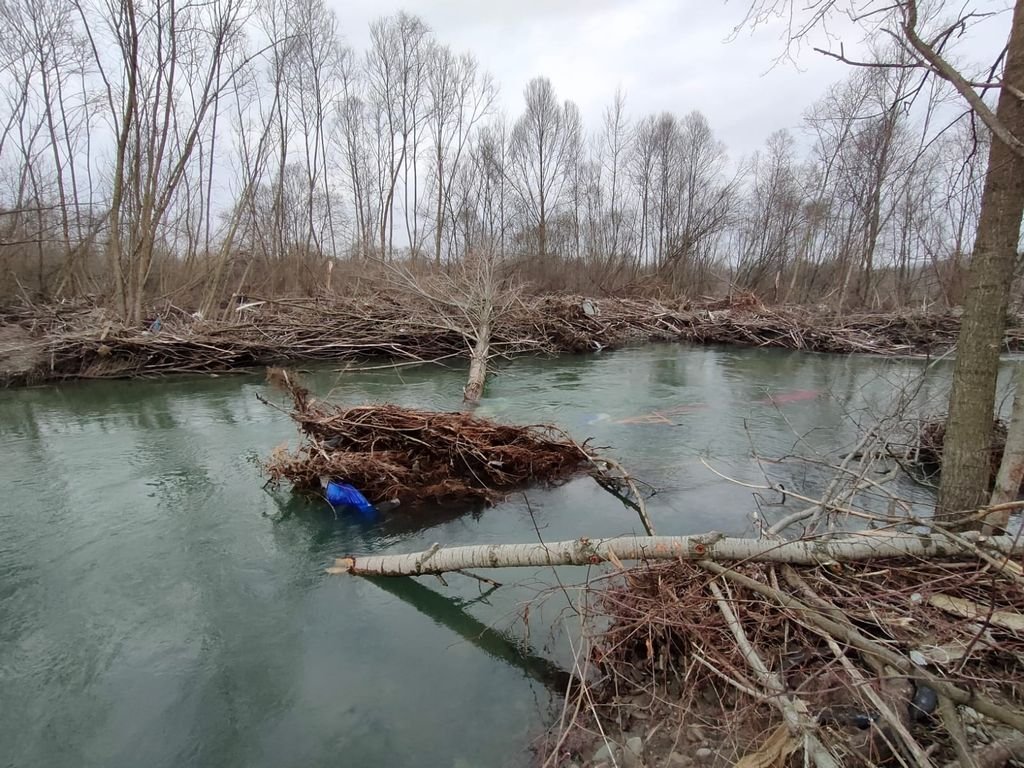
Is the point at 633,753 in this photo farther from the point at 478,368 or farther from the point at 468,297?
the point at 468,297

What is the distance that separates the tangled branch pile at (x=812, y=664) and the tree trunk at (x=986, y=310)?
2.07ft

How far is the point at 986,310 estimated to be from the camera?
3.24 m

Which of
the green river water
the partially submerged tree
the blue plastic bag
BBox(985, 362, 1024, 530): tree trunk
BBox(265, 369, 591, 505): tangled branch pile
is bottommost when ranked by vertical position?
the green river water

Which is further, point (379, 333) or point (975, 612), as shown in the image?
point (379, 333)

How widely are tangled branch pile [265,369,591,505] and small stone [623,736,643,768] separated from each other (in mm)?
3389

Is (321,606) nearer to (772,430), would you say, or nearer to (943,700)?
(943,700)

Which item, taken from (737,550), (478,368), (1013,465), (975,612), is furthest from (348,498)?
(478,368)

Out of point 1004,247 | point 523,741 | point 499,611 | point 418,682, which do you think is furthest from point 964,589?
point 418,682

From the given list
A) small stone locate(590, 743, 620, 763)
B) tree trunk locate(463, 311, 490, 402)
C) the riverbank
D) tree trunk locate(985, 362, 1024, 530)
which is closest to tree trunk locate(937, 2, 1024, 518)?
tree trunk locate(985, 362, 1024, 530)

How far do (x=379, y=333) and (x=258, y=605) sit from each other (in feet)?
38.6

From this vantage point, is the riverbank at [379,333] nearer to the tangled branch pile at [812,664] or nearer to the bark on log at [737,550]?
the bark on log at [737,550]

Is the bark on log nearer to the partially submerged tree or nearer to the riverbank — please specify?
the riverbank

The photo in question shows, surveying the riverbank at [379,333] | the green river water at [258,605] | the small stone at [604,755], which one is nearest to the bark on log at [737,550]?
the green river water at [258,605]

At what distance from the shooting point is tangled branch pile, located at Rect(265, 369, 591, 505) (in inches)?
224
